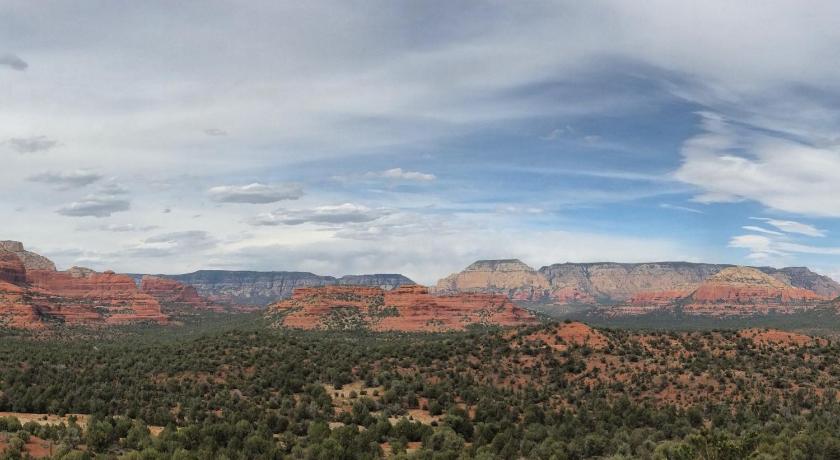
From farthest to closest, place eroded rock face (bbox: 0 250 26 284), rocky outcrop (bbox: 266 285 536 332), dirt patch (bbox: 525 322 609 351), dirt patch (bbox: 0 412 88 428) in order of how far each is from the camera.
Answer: eroded rock face (bbox: 0 250 26 284)
rocky outcrop (bbox: 266 285 536 332)
dirt patch (bbox: 525 322 609 351)
dirt patch (bbox: 0 412 88 428)

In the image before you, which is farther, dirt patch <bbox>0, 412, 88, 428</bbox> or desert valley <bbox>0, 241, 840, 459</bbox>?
dirt patch <bbox>0, 412, 88, 428</bbox>

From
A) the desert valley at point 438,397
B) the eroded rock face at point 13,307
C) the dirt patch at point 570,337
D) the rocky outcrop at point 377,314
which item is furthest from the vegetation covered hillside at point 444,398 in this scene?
the rocky outcrop at point 377,314

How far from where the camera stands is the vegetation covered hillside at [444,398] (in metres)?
36.6

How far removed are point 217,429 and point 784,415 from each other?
44324 mm

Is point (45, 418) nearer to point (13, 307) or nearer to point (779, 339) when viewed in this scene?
point (779, 339)

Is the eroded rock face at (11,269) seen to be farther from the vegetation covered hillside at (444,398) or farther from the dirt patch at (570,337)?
the dirt patch at (570,337)

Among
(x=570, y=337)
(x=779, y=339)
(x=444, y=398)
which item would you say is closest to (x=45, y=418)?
(x=444, y=398)

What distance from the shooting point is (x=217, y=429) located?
38719 millimetres

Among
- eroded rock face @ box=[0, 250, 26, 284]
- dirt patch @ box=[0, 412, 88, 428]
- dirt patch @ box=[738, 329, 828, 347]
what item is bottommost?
dirt patch @ box=[0, 412, 88, 428]

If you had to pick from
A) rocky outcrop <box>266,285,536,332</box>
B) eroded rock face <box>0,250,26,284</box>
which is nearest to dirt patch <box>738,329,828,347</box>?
rocky outcrop <box>266,285,536,332</box>

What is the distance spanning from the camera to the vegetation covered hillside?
36.6 metres

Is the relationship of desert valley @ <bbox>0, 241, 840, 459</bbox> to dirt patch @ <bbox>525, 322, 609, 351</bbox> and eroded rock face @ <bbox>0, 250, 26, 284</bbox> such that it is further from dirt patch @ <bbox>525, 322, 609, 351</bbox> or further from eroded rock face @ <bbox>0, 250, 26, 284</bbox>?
eroded rock face @ <bbox>0, 250, 26, 284</bbox>

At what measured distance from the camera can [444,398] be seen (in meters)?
55.4

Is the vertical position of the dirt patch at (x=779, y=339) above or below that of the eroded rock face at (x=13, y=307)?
above
